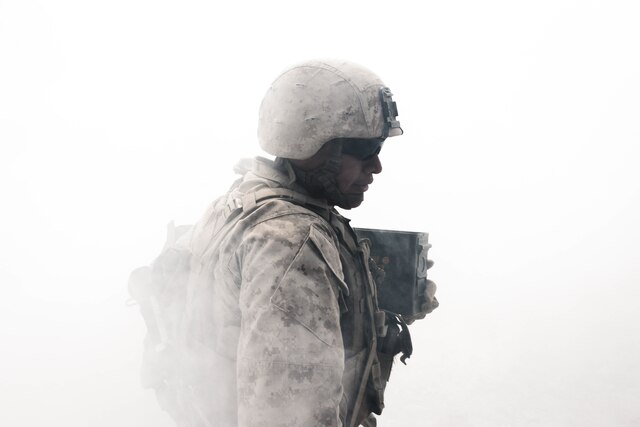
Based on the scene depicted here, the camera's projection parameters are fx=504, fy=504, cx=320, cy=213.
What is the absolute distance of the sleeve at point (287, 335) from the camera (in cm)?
124

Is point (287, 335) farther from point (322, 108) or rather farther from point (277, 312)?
point (322, 108)

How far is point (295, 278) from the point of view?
4.23 feet

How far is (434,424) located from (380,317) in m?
7.07

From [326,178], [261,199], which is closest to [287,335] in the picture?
[261,199]

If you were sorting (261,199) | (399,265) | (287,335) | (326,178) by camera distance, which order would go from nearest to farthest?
(287,335), (261,199), (326,178), (399,265)

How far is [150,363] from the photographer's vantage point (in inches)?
81.0

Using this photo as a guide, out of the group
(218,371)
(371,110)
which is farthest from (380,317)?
(371,110)

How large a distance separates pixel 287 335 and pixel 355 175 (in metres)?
0.64

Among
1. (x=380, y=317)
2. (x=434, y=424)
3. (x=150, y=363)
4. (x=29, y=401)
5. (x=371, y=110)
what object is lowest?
(x=434, y=424)

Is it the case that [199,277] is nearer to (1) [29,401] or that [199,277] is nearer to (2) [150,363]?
(2) [150,363]

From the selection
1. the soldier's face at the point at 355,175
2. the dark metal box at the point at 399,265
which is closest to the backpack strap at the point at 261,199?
the soldier's face at the point at 355,175

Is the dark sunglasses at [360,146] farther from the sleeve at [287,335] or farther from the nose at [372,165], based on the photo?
the sleeve at [287,335]

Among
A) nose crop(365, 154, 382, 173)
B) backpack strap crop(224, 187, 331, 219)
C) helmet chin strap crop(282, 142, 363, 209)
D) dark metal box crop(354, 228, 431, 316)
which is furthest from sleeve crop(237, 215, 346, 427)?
dark metal box crop(354, 228, 431, 316)

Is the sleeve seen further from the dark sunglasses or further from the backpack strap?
the dark sunglasses
